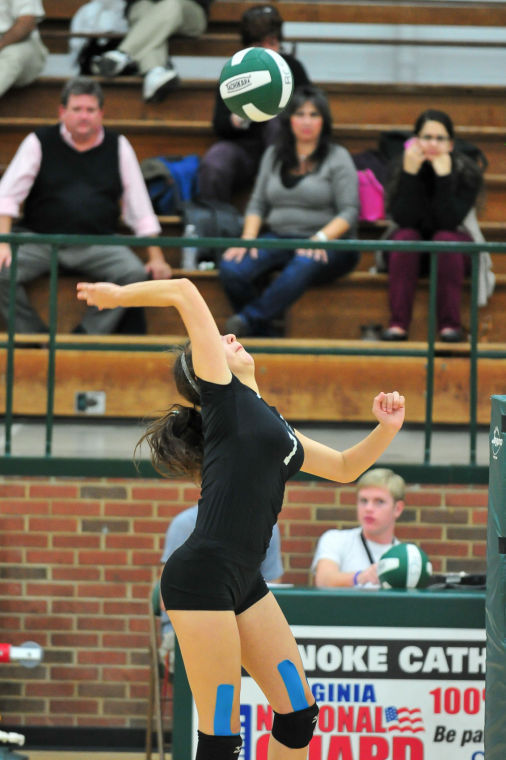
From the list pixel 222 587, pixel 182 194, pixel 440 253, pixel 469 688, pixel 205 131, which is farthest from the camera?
pixel 205 131

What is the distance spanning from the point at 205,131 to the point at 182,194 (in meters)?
0.87

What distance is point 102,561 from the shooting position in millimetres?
6805

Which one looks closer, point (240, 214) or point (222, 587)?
point (222, 587)

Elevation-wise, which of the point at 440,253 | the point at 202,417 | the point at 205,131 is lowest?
the point at 202,417

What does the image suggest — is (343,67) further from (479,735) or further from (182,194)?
(479,735)

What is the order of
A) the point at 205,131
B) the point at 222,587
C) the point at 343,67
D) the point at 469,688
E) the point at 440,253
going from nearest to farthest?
1. the point at 222,587
2. the point at 469,688
3. the point at 440,253
4. the point at 205,131
5. the point at 343,67

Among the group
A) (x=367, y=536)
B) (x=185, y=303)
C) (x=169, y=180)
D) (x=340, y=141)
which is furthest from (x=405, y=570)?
(x=340, y=141)

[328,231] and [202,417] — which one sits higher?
[328,231]

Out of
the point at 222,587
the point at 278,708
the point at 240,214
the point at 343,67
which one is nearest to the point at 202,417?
the point at 222,587

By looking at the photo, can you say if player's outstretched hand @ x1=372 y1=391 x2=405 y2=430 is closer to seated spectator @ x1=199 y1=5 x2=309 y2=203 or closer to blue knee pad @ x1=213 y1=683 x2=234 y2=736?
blue knee pad @ x1=213 y1=683 x2=234 y2=736

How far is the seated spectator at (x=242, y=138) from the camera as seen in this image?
828cm

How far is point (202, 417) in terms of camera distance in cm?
424

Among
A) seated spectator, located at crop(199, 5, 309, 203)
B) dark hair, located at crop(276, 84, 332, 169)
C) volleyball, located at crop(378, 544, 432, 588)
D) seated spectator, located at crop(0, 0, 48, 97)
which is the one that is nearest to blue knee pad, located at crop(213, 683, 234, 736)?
volleyball, located at crop(378, 544, 432, 588)

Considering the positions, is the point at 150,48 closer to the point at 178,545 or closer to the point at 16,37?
the point at 16,37
